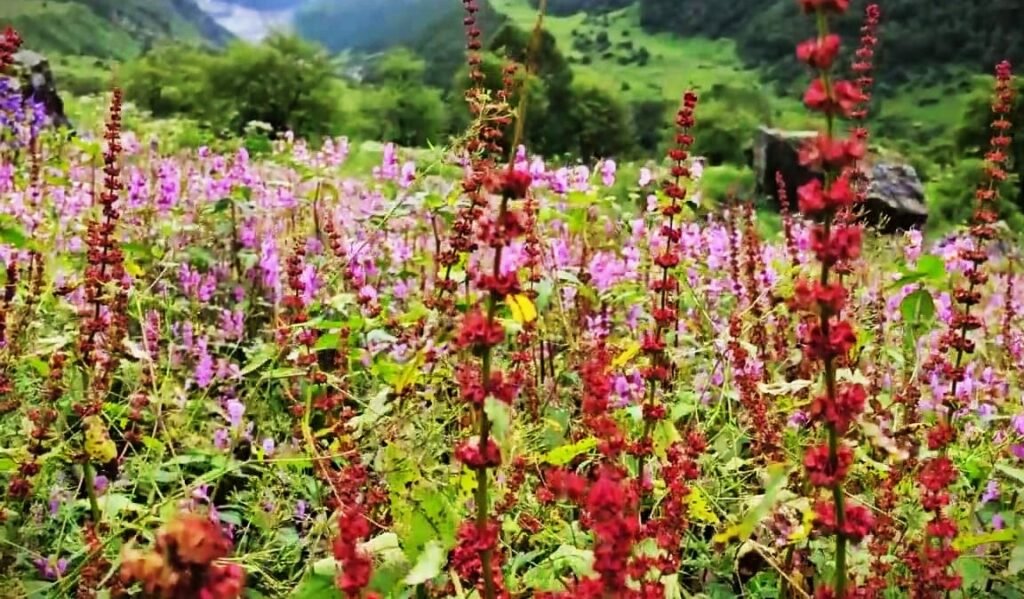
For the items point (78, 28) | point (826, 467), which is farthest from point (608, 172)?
point (78, 28)

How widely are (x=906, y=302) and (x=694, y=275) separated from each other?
6.03 ft

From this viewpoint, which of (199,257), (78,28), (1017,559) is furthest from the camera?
(78,28)

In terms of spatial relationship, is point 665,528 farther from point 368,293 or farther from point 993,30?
point 993,30

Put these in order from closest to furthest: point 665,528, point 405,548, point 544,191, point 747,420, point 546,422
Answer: point 405,548, point 665,528, point 546,422, point 747,420, point 544,191

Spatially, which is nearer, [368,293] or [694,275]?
[368,293]

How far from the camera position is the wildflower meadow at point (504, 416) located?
1338mm

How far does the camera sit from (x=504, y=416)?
1296mm

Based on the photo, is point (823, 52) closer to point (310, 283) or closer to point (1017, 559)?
point (1017, 559)

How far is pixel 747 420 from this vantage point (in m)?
3.04

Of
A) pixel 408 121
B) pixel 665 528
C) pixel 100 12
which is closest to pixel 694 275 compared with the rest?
pixel 665 528

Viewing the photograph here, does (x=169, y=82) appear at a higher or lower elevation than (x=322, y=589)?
lower

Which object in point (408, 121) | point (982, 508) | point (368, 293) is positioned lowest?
point (408, 121)

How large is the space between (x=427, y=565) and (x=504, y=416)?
1.49 ft

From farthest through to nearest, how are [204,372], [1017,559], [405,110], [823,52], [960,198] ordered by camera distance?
[405,110] < [960,198] < [204,372] < [1017,559] < [823,52]
